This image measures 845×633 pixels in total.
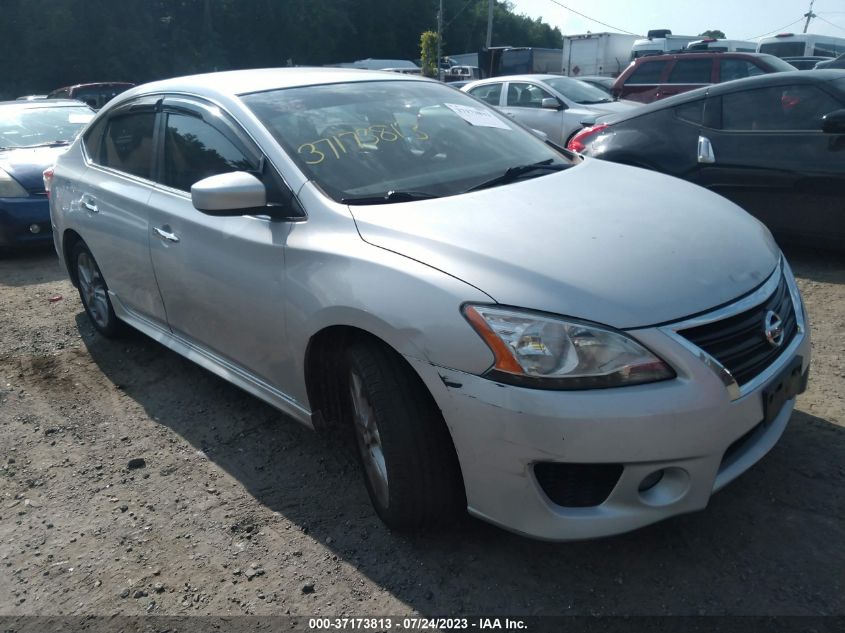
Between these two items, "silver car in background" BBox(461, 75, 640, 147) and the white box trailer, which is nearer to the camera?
"silver car in background" BBox(461, 75, 640, 147)

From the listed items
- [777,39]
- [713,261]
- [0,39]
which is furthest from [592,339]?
[0,39]

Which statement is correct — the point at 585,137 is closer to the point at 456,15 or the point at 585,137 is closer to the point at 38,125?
the point at 38,125

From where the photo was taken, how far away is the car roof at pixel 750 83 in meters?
→ 5.34

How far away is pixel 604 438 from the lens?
2.02 metres

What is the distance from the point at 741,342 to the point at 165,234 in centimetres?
258

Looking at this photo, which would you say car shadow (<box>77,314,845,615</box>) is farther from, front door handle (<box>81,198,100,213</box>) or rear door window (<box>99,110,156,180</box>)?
front door handle (<box>81,198,100,213</box>)

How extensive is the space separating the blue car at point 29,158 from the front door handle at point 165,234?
4.27 meters

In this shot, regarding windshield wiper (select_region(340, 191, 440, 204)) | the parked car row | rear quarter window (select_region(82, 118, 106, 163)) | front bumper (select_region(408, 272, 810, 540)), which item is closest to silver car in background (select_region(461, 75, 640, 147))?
the parked car row

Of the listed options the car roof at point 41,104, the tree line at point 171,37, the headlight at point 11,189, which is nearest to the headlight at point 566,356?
the headlight at point 11,189

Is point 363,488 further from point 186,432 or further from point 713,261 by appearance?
point 713,261

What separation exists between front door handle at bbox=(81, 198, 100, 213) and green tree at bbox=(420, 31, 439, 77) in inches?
1238

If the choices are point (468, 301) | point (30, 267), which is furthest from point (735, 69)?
point (468, 301)

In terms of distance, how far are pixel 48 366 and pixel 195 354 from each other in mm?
1565

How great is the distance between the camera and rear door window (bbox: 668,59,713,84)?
37.5 feet
